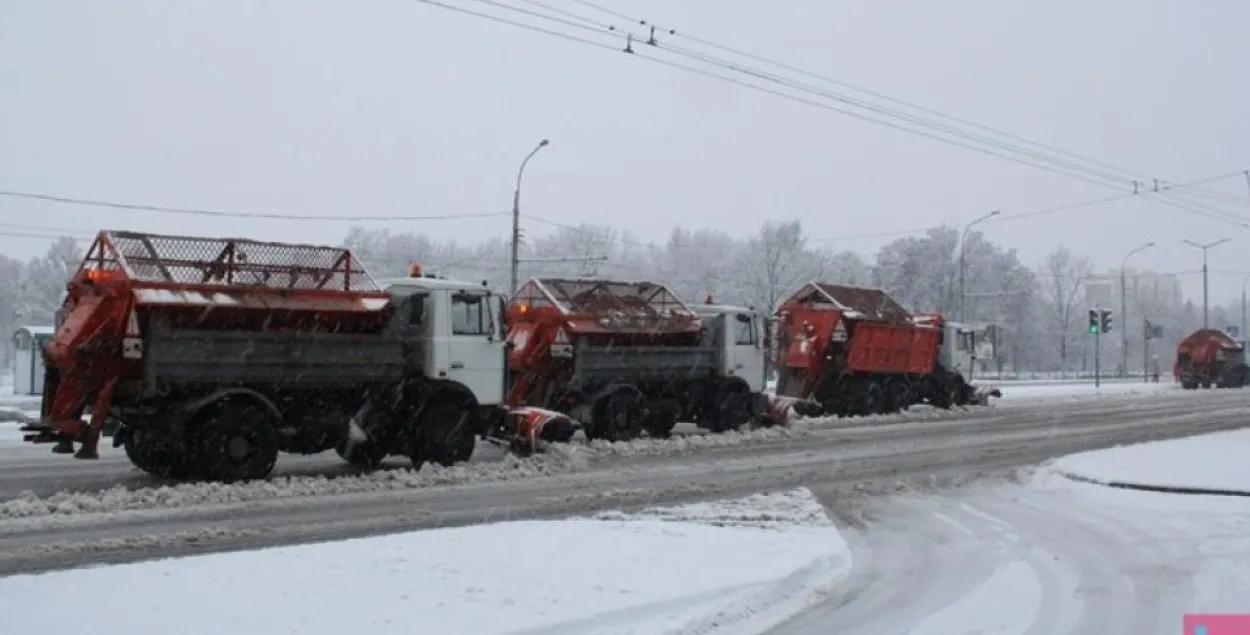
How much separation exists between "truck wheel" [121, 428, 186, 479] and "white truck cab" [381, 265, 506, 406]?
366 centimetres

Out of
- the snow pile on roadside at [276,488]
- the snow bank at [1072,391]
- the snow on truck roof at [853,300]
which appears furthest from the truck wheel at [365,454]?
the snow bank at [1072,391]

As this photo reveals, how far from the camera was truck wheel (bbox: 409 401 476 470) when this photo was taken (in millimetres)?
16781

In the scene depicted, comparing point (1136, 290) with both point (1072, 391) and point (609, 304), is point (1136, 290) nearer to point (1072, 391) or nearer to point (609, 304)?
point (1072, 391)

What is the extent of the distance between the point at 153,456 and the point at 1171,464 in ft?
47.3

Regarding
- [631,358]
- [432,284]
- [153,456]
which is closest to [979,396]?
[631,358]

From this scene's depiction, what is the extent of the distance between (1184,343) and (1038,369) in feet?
120

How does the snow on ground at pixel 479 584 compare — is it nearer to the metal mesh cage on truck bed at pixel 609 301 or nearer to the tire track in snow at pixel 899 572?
the tire track in snow at pixel 899 572

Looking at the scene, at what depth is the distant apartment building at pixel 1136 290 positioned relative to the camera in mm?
102625

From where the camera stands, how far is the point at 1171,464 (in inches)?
711

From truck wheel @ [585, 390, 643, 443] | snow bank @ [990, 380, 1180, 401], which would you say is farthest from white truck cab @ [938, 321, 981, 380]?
truck wheel @ [585, 390, 643, 443]

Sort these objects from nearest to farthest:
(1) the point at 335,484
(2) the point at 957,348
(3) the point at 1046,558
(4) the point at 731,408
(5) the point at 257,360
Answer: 1. (3) the point at 1046,558
2. (1) the point at 335,484
3. (5) the point at 257,360
4. (4) the point at 731,408
5. (2) the point at 957,348

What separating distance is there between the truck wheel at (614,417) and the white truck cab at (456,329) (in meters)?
3.86

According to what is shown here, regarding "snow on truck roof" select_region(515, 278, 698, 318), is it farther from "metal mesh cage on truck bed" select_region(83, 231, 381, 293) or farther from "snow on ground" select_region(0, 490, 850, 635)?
"snow on ground" select_region(0, 490, 850, 635)

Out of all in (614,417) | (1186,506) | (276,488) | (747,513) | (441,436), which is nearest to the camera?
(747,513)
